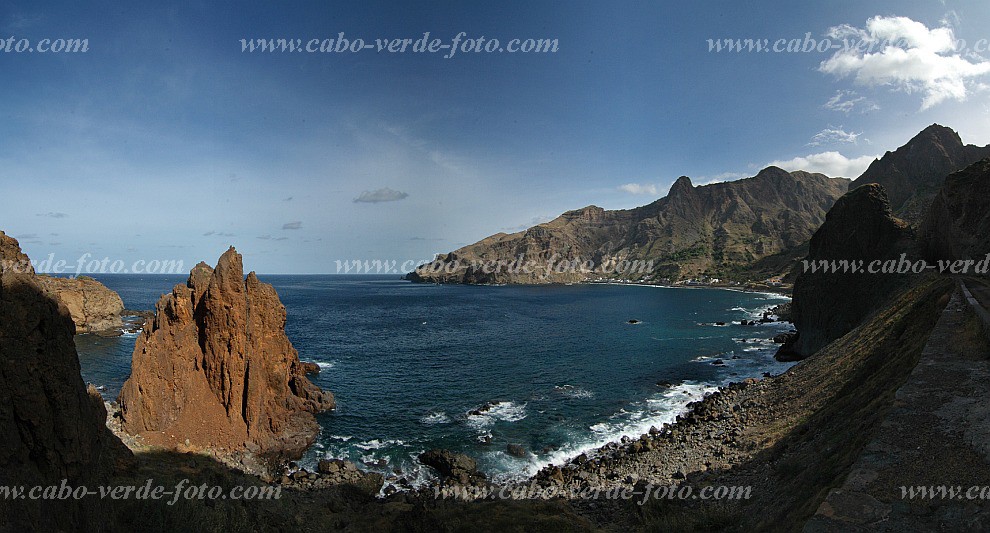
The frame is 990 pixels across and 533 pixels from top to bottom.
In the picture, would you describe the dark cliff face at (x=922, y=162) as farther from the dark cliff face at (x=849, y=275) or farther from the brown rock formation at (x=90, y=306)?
the brown rock formation at (x=90, y=306)

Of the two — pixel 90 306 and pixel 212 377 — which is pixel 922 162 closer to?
pixel 212 377

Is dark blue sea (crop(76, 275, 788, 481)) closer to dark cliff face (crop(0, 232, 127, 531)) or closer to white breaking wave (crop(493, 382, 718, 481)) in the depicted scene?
white breaking wave (crop(493, 382, 718, 481))

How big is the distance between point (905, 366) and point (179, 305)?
41.3 metres

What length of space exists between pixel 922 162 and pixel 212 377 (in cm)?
25418

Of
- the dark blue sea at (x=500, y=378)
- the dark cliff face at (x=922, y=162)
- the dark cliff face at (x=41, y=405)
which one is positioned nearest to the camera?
the dark cliff face at (x=41, y=405)

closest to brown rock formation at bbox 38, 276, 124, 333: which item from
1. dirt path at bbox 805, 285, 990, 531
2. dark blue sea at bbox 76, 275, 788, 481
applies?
dark blue sea at bbox 76, 275, 788, 481

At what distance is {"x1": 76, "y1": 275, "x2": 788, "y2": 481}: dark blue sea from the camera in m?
33.0

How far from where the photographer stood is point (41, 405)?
449 inches

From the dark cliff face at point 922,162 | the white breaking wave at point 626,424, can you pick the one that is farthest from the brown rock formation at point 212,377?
the dark cliff face at point 922,162

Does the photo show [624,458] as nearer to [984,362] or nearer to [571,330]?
[984,362]

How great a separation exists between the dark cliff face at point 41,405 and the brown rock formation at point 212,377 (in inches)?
649

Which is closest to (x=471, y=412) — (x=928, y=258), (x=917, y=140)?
(x=928, y=258)

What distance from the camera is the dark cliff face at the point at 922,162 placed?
528ft

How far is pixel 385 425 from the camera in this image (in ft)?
119
